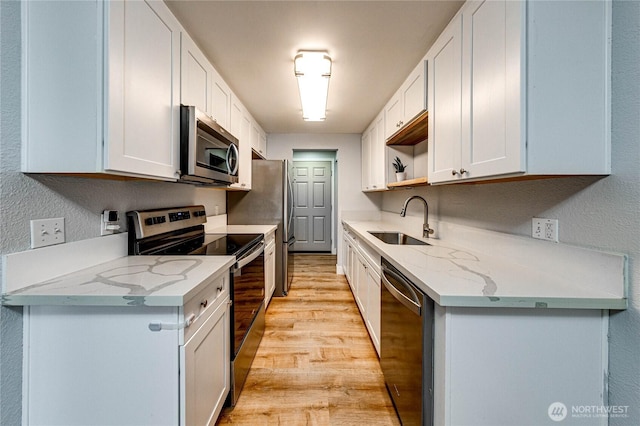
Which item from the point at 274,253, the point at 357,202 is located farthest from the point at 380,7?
the point at 357,202

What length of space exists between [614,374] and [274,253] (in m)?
2.91

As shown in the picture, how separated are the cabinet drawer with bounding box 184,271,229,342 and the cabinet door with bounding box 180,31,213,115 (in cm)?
107

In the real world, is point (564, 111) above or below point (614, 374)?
above

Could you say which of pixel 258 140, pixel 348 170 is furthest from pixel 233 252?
pixel 348 170

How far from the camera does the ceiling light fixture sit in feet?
6.93

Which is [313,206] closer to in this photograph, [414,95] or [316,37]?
[414,95]

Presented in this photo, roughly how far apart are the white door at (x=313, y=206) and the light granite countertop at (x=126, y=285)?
5157 mm

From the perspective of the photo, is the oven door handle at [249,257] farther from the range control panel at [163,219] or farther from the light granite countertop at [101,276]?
the range control panel at [163,219]

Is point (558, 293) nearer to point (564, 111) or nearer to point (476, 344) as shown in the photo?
point (476, 344)

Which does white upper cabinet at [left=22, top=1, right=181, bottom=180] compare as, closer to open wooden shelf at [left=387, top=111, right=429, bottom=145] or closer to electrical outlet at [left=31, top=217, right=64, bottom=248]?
electrical outlet at [left=31, top=217, right=64, bottom=248]

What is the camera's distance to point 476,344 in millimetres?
1047

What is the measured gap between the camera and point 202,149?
183 cm

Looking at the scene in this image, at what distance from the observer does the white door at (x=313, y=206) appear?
6648mm

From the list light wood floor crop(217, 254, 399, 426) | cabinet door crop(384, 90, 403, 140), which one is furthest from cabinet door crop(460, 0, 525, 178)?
light wood floor crop(217, 254, 399, 426)
